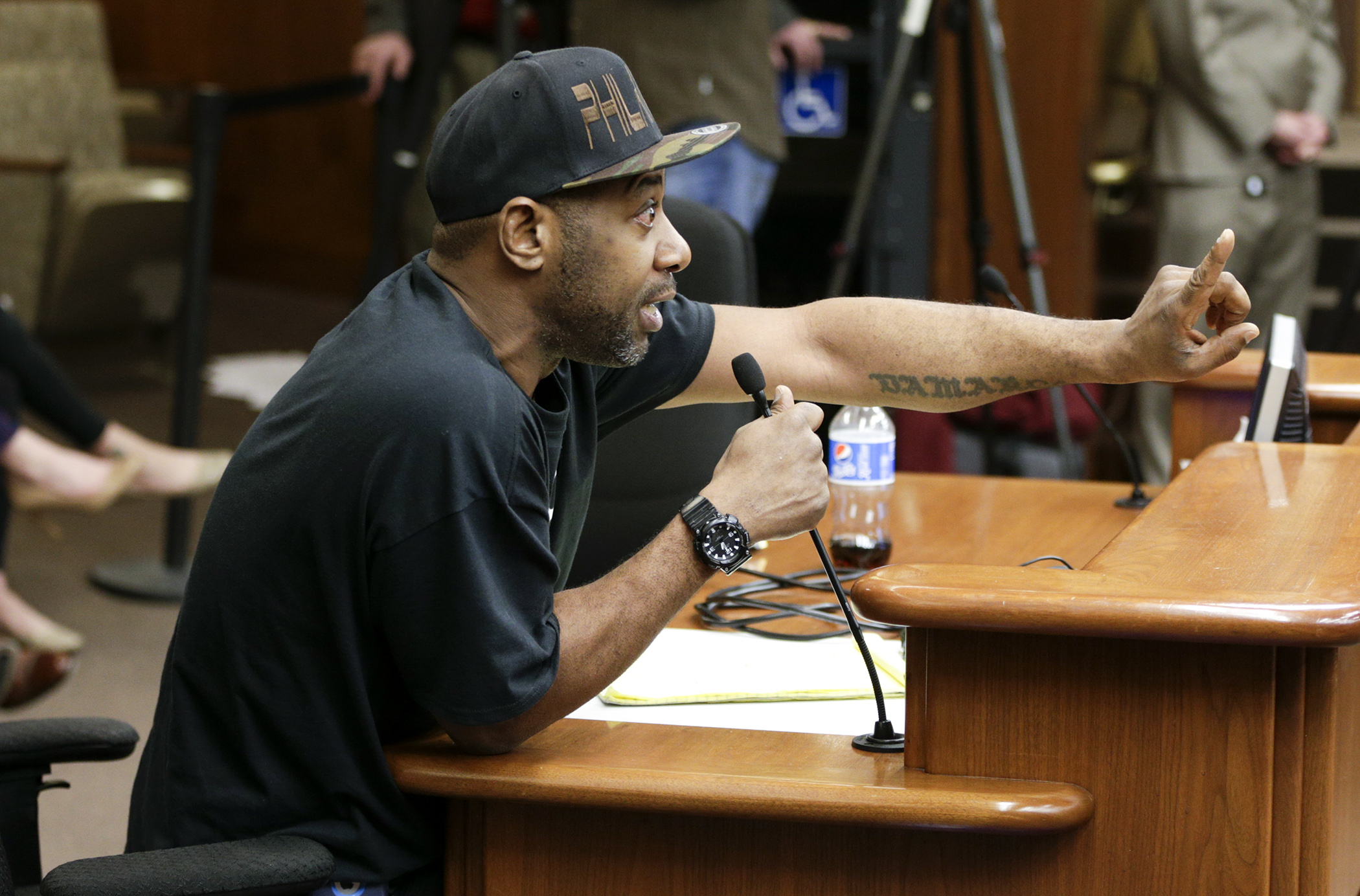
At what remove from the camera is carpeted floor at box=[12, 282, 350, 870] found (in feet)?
7.95

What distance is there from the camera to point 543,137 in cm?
112

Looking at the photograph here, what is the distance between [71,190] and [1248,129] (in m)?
3.61

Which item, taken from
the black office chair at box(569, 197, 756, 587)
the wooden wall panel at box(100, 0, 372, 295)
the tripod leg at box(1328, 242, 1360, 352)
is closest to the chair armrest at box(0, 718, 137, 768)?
the black office chair at box(569, 197, 756, 587)

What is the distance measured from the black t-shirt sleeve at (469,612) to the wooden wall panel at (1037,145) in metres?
2.98

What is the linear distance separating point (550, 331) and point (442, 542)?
0.23 m

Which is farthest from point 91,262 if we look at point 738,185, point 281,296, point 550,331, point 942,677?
point 942,677

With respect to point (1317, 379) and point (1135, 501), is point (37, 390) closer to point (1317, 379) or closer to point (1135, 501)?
point (1135, 501)

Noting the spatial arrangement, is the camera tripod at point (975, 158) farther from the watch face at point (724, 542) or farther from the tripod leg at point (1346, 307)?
the watch face at point (724, 542)

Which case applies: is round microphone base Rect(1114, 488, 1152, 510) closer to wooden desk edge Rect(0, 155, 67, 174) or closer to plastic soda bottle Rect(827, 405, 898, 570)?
plastic soda bottle Rect(827, 405, 898, 570)

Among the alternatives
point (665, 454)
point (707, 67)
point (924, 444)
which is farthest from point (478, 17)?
point (665, 454)

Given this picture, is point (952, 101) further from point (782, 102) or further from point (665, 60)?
point (665, 60)

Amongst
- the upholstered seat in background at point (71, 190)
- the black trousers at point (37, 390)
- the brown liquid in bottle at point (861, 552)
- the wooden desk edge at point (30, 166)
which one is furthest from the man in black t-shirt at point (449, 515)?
the upholstered seat in background at point (71, 190)

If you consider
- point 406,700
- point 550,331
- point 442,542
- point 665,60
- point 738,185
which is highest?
point 665,60

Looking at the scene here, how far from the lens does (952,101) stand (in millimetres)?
3926
